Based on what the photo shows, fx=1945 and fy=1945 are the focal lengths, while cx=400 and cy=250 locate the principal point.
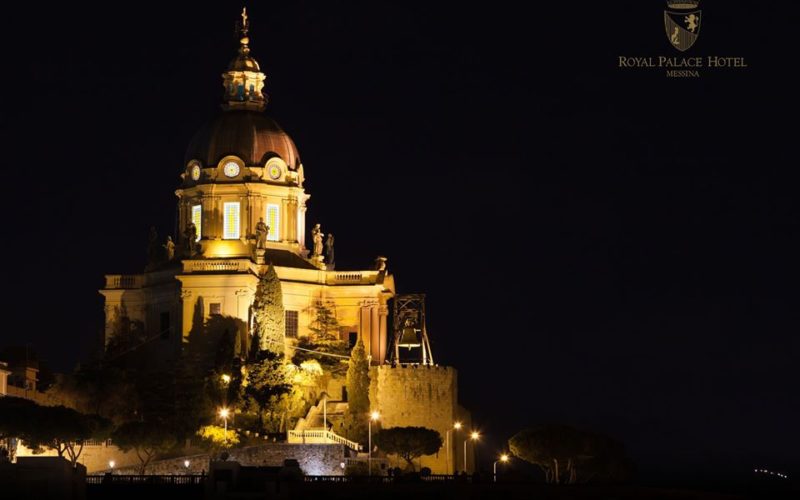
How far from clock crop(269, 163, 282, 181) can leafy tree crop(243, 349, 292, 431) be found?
17.2 meters

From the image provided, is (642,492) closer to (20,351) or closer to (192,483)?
(192,483)

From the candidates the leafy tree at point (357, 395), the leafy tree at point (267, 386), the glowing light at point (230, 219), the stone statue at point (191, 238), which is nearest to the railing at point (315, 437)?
the leafy tree at point (357, 395)

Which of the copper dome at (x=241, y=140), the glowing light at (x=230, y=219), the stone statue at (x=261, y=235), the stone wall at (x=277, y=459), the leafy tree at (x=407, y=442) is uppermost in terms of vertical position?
the copper dome at (x=241, y=140)

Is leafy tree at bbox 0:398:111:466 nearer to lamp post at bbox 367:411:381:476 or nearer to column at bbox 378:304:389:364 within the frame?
lamp post at bbox 367:411:381:476

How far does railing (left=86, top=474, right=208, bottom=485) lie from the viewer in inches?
3428

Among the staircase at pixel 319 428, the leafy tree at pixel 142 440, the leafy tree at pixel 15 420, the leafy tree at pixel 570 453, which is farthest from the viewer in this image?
the leafy tree at pixel 570 453

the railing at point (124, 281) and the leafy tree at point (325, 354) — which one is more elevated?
the railing at point (124, 281)

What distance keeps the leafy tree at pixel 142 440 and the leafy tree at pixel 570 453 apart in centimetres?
1928

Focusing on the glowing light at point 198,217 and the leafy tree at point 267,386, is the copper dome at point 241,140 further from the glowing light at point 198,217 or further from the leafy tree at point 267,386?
the leafy tree at point 267,386

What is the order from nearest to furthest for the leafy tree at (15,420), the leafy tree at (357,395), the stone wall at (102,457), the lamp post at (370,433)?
the leafy tree at (15,420)
the lamp post at (370,433)
the stone wall at (102,457)
the leafy tree at (357,395)

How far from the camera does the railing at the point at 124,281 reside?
406 feet

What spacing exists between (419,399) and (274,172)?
2124 centimetres

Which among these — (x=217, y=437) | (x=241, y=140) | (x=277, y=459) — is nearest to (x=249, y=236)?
(x=241, y=140)

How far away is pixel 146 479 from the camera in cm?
8856
